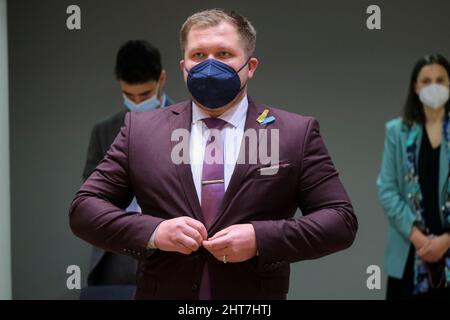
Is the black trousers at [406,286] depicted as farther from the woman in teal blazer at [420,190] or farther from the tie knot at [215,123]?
the tie knot at [215,123]

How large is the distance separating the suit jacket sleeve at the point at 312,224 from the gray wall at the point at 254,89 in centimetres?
137

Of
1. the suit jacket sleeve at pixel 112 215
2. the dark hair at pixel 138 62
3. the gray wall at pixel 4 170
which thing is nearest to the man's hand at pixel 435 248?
the dark hair at pixel 138 62

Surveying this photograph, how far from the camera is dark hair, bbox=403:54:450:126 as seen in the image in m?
2.44

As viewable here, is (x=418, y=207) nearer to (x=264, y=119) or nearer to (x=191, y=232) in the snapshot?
(x=264, y=119)

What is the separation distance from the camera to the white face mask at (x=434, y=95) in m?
2.43

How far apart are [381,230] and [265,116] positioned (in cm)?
151

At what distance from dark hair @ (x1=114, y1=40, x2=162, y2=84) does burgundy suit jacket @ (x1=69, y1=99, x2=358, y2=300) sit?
1.00 m

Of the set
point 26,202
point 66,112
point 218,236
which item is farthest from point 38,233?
point 218,236

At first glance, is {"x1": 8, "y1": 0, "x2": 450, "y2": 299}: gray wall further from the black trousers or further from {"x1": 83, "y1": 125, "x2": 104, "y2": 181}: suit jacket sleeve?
{"x1": 83, "y1": 125, "x2": 104, "y2": 181}: suit jacket sleeve

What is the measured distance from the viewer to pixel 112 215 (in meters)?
1.28

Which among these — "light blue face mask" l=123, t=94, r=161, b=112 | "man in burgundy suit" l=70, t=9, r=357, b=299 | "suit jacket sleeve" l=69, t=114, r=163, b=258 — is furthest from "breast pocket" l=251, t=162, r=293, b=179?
"light blue face mask" l=123, t=94, r=161, b=112

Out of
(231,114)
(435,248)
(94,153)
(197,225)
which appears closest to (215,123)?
(231,114)

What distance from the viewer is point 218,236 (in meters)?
1.21
